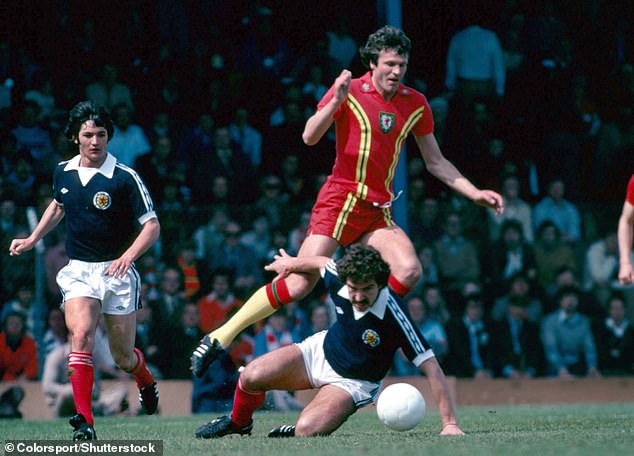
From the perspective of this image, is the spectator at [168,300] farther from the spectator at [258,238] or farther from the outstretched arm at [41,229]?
the outstretched arm at [41,229]

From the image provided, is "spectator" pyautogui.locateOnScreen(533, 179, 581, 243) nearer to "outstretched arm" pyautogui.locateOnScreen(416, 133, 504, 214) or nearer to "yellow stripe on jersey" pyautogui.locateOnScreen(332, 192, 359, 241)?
"outstretched arm" pyautogui.locateOnScreen(416, 133, 504, 214)

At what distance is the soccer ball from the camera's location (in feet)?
25.5

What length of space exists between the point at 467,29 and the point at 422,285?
4055mm

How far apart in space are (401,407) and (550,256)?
23.3 ft

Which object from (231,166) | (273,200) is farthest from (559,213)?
(231,166)

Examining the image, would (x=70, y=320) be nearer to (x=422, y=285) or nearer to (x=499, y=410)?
(x=499, y=410)

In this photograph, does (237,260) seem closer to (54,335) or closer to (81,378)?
(54,335)

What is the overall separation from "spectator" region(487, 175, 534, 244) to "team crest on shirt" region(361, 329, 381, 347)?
6883mm

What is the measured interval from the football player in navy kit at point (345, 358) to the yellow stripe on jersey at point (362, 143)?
710 millimetres

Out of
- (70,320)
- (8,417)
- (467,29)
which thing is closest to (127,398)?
(8,417)

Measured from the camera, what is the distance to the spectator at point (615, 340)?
569 inches

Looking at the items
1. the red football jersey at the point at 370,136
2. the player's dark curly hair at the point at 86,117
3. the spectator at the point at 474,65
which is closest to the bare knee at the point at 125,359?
the player's dark curly hair at the point at 86,117

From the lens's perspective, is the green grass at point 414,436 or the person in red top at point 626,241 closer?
the green grass at point 414,436

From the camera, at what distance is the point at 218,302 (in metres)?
13.2
